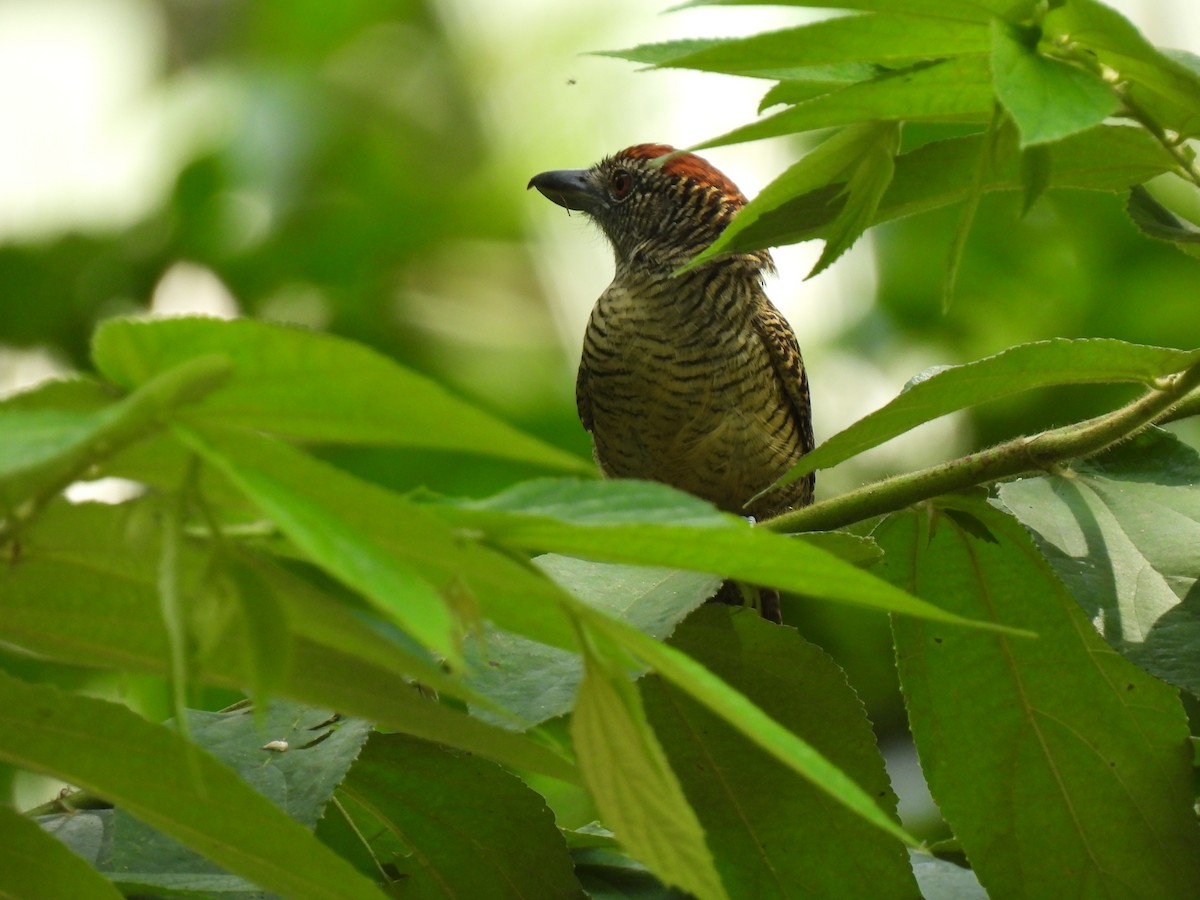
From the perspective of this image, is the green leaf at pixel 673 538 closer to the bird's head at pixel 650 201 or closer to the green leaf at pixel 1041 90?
the green leaf at pixel 1041 90

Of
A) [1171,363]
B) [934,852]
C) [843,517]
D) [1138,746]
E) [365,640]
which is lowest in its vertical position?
[934,852]

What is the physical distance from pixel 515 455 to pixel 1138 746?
1003mm

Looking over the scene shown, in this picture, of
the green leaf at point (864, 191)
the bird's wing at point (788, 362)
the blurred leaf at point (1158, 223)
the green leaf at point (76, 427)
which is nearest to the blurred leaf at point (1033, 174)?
the green leaf at point (864, 191)

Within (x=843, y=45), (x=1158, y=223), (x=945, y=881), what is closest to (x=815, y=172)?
(x=843, y=45)

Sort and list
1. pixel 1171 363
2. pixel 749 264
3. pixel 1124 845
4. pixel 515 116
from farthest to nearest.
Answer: pixel 515 116 → pixel 749 264 → pixel 1124 845 → pixel 1171 363

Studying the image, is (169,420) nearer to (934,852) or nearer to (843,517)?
(843,517)

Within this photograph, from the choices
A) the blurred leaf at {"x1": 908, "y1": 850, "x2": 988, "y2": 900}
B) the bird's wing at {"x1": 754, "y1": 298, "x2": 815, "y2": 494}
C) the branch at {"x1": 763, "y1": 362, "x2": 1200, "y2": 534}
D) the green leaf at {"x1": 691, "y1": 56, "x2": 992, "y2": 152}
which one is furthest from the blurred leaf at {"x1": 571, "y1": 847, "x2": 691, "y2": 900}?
the bird's wing at {"x1": 754, "y1": 298, "x2": 815, "y2": 494}

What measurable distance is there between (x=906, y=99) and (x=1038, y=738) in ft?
2.26

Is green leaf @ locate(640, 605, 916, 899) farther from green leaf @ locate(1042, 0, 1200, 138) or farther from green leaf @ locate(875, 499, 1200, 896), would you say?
green leaf @ locate(1042, 0, 1200, 138)

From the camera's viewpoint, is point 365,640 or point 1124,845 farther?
point 1124,845

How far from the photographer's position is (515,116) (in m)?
6.79

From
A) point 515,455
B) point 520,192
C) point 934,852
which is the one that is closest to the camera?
point 515,455

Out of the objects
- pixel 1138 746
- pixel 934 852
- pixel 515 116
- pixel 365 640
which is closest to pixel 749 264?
pixel 934 852

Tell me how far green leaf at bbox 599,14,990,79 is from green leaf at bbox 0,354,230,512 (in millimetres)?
455
